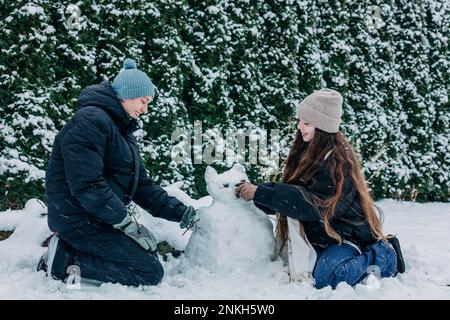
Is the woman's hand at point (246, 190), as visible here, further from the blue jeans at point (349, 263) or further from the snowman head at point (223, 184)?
the blue jeans at point (349, 263)

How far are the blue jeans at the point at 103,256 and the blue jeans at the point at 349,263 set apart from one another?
1082 mm

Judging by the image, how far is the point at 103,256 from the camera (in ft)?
11.0

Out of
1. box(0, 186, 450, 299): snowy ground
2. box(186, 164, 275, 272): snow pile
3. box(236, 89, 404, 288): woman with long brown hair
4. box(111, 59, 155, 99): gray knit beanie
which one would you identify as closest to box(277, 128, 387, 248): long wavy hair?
box(236, 89, 404, 288): woman with long brown hair

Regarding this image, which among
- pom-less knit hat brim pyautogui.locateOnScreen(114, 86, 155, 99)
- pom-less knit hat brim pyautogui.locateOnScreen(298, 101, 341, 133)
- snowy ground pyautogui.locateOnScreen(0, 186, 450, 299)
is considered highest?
pom-less knit hat brim pyautogui.locateOnScreen(114, 86, 155, 99)

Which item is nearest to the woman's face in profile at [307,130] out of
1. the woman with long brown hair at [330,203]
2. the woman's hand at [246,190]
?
the woman with long brown hair at [330,203]

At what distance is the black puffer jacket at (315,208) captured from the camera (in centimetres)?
342

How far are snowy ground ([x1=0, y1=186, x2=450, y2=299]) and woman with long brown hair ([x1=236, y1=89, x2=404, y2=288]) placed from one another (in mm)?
138

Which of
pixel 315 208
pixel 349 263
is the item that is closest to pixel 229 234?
pixel 315 208

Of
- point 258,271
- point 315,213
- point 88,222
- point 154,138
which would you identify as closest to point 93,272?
point 88,222

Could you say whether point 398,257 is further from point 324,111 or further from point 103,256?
point 103,256

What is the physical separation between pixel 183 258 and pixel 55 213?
99 centimetres

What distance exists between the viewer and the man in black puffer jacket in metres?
3.18

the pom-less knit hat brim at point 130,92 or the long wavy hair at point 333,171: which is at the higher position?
the pom-less knit hat brim at point 130,92

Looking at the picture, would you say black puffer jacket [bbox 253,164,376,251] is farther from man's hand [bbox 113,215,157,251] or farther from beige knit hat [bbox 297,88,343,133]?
man's hand [bbox 113,215,157,251]
